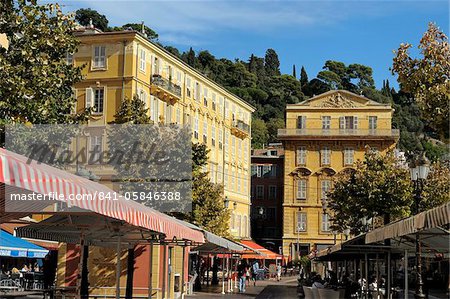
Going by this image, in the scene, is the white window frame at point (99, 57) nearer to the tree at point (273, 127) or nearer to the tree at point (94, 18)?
the tree at point (94, 18)

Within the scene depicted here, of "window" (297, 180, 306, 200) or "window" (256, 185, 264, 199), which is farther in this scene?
"window" (256, 185, 264, 199)

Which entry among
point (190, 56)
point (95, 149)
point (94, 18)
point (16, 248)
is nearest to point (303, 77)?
point (190, 56)

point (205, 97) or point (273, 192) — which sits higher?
point (205, 97)

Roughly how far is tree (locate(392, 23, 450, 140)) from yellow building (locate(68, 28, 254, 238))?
2958 cm

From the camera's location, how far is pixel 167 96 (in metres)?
51.7

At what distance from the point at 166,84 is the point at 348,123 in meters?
33.9

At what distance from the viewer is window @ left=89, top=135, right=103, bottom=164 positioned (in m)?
43.9

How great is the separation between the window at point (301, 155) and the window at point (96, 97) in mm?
36837

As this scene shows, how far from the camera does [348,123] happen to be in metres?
79.8

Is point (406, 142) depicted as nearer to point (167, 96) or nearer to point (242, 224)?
point (242, 224)

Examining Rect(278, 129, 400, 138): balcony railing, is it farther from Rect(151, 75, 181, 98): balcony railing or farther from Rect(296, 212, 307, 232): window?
Rect(151, 75, 181, 98): balcony railing

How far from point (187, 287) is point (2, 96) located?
18798 millimetres

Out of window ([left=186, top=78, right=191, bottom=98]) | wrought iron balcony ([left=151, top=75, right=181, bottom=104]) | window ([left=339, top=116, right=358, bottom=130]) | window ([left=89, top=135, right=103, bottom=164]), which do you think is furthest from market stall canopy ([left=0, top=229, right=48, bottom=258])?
window ([left=339, top=116, right=358, bottom=130])

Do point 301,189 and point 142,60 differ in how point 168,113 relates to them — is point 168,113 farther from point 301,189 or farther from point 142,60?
point 301,189
